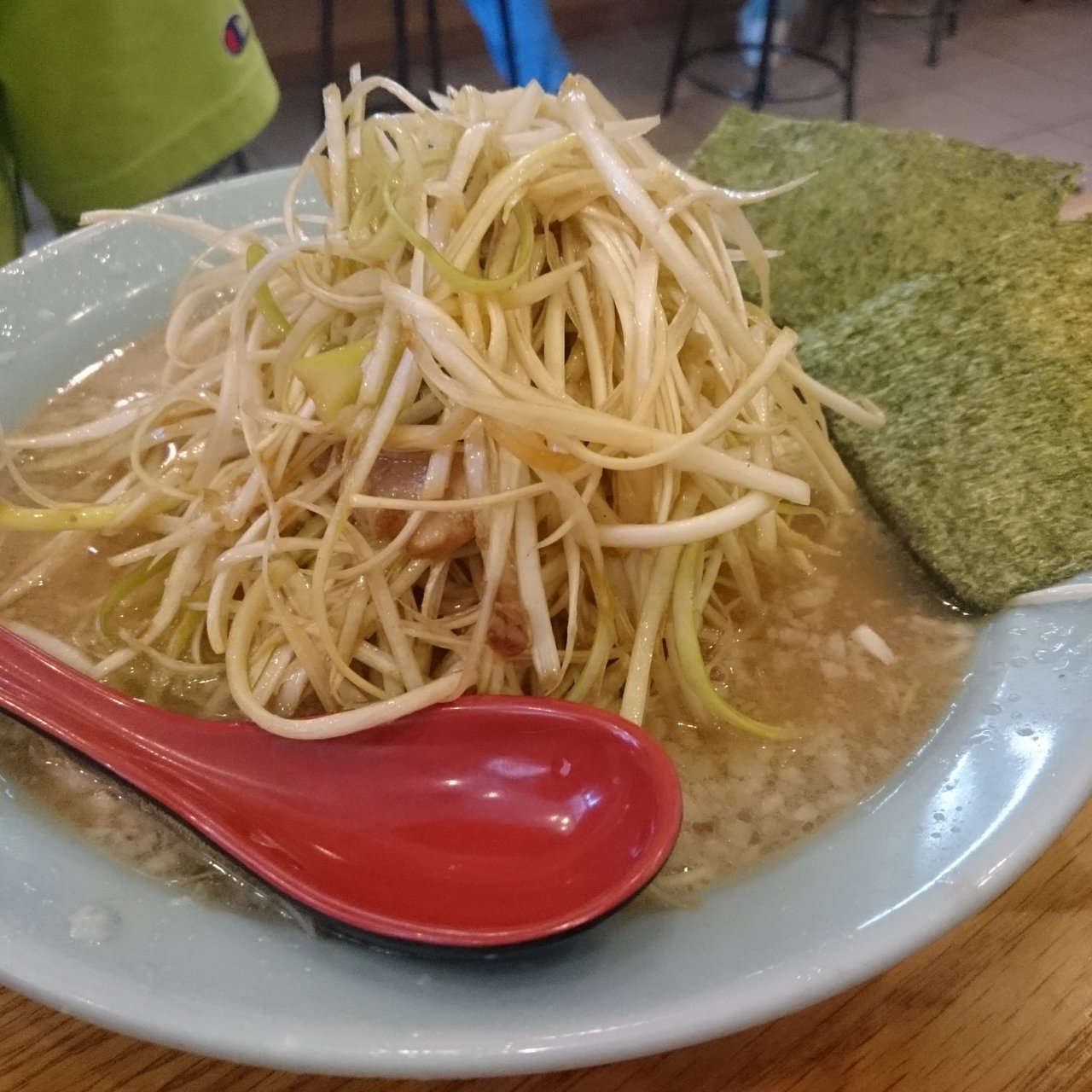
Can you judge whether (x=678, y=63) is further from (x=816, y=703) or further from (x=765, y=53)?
(x=816, y=703)

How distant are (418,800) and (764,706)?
283 mm

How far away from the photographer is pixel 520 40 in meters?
2.20

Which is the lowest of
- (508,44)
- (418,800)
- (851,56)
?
(418,800)

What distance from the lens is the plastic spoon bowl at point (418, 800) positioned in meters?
0.52

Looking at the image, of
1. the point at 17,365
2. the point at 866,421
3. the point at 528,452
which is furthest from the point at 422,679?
the point at 17,365

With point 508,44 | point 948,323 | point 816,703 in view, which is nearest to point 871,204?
point 948,323

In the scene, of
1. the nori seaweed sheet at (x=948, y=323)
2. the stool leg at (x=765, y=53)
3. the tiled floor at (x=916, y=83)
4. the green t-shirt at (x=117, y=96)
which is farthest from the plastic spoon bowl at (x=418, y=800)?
the stool leg at (x=765, y=53)

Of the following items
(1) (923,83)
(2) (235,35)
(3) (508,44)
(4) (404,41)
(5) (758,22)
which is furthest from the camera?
(5) (758,22)

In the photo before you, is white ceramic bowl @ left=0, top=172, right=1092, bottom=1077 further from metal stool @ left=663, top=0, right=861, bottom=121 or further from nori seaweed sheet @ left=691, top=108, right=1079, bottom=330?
metal stool @ left=663, top=0, right=861, bottom=121

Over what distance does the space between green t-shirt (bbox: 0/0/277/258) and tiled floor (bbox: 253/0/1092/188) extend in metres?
1.37

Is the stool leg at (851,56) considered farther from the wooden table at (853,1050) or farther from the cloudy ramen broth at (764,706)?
the wooden table at (853,1050)

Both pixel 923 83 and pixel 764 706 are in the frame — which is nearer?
pixel 764 706

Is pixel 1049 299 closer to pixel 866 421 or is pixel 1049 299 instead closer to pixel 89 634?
pixel 866 421

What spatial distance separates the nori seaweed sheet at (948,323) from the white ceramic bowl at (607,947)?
138 millimetres
